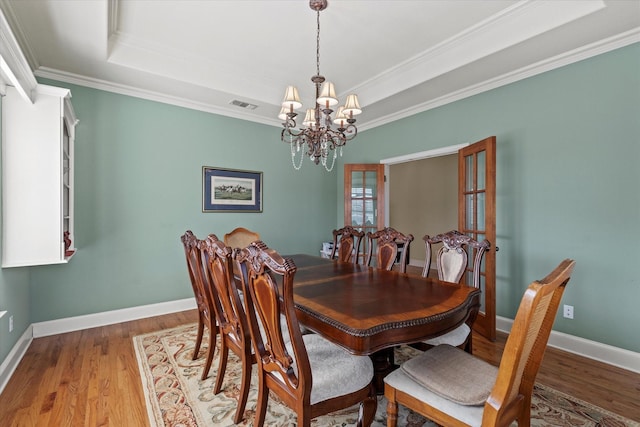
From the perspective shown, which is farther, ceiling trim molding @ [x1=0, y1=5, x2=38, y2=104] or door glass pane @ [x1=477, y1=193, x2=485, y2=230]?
door glass pane @ [x1=477, y1=193, x2=485, y2=230]

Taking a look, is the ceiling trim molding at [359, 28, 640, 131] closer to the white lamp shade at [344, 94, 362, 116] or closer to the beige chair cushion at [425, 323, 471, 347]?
the white lamp shade at [344, 94, 362, 116]

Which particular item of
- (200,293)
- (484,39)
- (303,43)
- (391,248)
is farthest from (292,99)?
(484,39)

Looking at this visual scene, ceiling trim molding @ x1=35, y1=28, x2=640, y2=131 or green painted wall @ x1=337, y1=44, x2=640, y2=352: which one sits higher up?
ceiling trim molding @ x1=35, y1=28, x2=640, y2=131

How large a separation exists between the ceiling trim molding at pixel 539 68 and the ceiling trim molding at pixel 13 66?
381cm

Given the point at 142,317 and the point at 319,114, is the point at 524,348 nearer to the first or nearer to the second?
the point at 319,114

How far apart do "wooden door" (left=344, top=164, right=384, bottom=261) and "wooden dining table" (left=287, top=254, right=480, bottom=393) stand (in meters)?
2.39

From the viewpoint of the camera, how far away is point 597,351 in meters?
2.57

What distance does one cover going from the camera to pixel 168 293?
381cm

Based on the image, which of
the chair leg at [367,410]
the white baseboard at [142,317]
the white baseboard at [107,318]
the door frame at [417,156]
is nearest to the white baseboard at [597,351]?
the white baseboard at [142,317]

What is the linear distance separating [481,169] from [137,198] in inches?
151

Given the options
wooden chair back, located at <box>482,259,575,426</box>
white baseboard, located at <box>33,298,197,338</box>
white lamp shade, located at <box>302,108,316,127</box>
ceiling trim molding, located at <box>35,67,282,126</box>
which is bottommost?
white baseboard, located at <box>33,298,197,338</box>

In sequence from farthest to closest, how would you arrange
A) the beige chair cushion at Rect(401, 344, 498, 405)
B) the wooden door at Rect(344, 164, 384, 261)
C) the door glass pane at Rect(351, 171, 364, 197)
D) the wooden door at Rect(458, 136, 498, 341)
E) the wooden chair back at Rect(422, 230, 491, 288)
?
the door glass pane at Rect(351, 171, 364, 197), the wooden door at Rect(344, 164, 384, 261), the wooden door at Rect(458, 136, 498, 341), the wooden chair back at Rect(422, 230, 491, 288), the beige chair cushion at Rect(401, 344, 498, 405)

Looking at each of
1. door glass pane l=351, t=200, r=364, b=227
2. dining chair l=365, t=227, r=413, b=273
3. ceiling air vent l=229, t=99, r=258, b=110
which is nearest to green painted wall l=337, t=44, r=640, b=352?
dining chair l=365, t=227, r=413, b=273

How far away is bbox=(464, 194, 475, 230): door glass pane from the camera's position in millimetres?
3327
